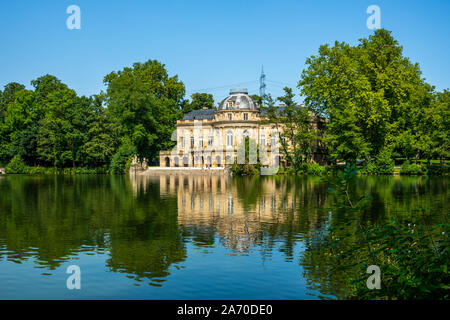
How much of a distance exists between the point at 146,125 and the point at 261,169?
66.1ft

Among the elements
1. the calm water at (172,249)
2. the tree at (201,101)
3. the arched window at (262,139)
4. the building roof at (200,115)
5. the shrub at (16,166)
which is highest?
the tree at (201,101)

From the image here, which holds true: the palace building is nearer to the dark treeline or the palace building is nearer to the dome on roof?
the dome on roof

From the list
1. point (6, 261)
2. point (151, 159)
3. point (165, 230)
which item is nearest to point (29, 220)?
point (165, 230)

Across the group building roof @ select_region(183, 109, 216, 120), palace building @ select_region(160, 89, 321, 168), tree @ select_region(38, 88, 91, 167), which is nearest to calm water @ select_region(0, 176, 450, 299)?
tree @ select_region(38, 88, 91, 167)

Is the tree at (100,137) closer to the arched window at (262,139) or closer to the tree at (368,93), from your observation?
the arched window at (262,139)

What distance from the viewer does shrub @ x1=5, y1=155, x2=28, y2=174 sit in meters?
65.6

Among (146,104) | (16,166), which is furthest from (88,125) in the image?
(16,166)

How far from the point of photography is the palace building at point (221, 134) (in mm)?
70500

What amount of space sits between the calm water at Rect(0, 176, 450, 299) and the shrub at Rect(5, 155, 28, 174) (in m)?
45.0

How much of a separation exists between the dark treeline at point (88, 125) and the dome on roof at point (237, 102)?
8805 mm

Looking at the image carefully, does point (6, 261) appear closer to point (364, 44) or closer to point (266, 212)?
point (266, 212)

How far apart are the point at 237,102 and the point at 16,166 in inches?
1196

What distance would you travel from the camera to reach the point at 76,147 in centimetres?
6334

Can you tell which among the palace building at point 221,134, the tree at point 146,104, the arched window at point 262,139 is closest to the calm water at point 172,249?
the tree at point 146,104
